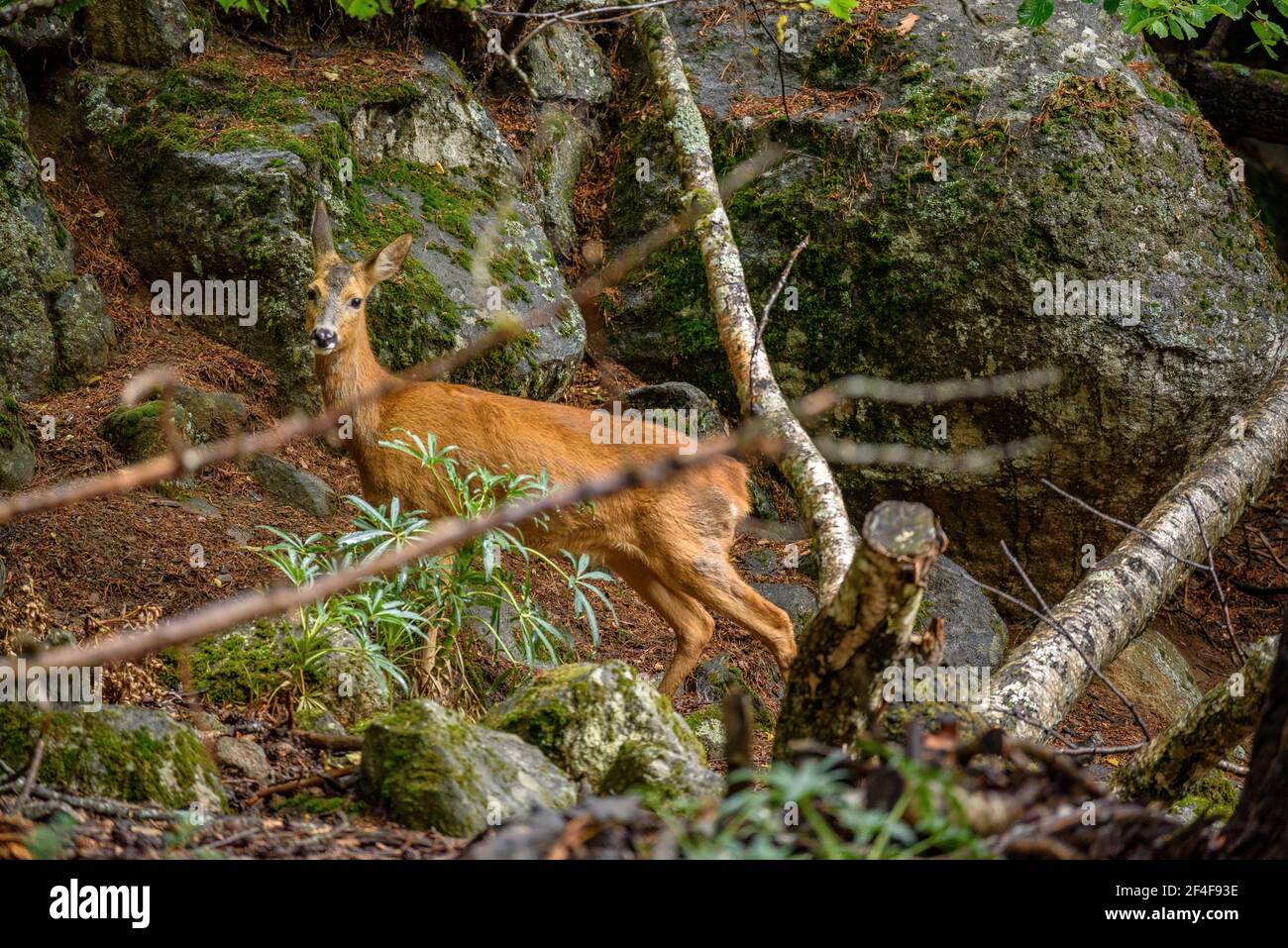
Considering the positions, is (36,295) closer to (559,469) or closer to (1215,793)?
(559,469)

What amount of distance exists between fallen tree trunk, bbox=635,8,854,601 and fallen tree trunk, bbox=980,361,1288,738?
95 centimetres

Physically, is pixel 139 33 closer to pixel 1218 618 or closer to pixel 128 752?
pixel 128 752

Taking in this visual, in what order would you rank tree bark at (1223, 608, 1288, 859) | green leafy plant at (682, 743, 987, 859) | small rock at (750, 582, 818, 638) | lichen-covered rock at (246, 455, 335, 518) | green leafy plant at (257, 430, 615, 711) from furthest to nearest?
small rock at (750, 582, 818, 638), lichen-covered rock at (246, 455, 335, 518), green leafy plant at (257, 430, 615, 711), tree bark at (1223, 608, 1288, 859), green leafy plant at (682, 743, 987, 859)

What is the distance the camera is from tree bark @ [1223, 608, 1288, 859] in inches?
100

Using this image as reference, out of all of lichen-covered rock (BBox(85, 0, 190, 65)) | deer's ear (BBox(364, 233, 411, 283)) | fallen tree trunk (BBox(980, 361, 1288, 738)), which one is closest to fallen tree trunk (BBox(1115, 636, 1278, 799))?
fallen tree trunk (BBox(980, 361, 1288, 738))

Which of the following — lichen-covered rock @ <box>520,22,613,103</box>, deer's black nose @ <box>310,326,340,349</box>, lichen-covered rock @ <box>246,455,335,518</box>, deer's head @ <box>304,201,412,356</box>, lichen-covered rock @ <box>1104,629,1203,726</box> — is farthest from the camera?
lichen-covered rock @ <box>520,22,613,103</box>

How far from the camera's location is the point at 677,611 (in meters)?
7.76

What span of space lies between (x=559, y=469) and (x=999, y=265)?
152 inches

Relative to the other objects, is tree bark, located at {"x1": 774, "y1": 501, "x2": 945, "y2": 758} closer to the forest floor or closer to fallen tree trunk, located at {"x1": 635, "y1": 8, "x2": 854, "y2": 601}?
the forest floor

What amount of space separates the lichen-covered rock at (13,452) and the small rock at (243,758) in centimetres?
316

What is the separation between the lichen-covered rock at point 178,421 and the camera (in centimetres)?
742

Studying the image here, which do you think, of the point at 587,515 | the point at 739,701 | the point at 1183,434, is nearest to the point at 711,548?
the point at 587,515

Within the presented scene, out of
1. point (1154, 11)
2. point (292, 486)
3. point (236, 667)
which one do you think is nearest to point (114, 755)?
point (236, 667)

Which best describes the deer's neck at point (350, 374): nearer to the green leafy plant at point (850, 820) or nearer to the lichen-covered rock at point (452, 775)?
the lichen-covered rock at point (452, 775)
